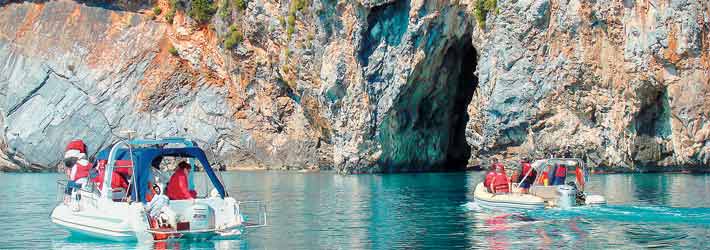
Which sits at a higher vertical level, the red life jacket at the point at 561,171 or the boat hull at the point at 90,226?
the red life jacket at the point at 561,171

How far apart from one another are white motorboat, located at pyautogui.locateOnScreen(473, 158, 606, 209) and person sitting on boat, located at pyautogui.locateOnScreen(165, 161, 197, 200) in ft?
38.5

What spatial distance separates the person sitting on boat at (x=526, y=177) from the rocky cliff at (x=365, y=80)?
16.6 meters

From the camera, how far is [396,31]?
60250 millimetres

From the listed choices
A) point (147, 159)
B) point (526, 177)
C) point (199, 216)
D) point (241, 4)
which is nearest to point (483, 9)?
point (241, 4)

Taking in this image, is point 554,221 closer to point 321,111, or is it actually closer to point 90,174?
point 90,174

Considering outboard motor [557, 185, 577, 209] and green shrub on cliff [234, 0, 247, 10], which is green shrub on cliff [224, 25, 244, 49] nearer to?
green shrub on cliff [234, 0, 247, 10]

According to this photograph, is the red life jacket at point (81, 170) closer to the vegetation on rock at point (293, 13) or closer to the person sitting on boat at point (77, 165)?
the person sitting on boat at point (77, 165)

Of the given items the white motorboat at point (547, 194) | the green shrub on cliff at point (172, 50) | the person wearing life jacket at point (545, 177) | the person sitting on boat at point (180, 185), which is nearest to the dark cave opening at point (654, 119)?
the white motorboat at point (547, 194)

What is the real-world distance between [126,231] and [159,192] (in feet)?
3.87

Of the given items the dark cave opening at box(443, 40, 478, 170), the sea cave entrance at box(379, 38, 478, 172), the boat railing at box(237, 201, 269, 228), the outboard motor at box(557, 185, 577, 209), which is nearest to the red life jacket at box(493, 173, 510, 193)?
the outboard motor at box(557, 185, 577, 209)

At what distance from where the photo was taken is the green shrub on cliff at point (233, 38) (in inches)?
2908

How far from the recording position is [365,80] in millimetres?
61688

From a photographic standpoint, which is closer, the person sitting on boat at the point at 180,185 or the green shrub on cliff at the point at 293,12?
the person sitting on boat at the point at 180,185

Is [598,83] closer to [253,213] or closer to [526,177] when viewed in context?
[526,177]
